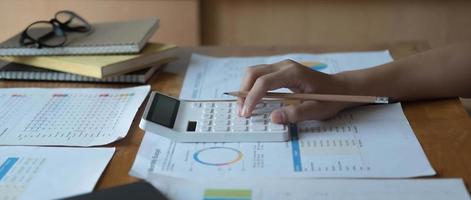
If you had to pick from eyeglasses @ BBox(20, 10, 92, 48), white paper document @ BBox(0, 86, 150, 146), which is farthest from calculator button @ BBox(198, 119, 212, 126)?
eyeglasses @ BBox(20, 10, 92, 48)

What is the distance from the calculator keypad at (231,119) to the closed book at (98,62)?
224 millimetres

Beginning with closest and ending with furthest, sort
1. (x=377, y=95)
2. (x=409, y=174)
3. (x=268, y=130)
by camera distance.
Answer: (x=409, y=174) → (x=268, y=130) → (x=377, y=95)

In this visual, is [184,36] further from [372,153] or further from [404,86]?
[372,153]

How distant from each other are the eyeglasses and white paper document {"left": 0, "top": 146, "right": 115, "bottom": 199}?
346 mm

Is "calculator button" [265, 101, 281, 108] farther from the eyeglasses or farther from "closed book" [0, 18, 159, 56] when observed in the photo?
the eyeglasses

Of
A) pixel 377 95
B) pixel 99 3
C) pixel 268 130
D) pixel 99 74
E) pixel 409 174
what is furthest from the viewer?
pixel 99 3

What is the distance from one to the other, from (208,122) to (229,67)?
12.8 inches

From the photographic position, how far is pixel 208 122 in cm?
79

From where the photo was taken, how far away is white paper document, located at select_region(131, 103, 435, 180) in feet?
2.19

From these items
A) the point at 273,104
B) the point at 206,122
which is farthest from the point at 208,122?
the point at 273,104

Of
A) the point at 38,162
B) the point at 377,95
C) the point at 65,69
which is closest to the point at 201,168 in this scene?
the point at 38,162

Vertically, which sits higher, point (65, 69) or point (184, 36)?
point (184, 36)

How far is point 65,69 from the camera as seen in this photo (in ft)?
3.39

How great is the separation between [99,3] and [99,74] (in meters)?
1.12
